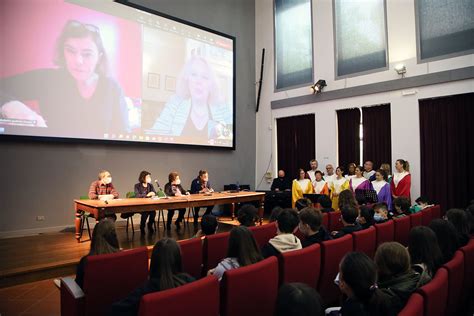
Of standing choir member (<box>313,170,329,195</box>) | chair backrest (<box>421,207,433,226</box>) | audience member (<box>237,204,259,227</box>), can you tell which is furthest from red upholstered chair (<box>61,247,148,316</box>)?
standing choir member (<box>313,170,329,195</box>)

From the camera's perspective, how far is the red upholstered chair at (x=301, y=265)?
1892mm

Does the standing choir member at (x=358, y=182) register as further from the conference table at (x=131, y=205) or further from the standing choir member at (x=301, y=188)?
the conference table at (x=131, y=205)

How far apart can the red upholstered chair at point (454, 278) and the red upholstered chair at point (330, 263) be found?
26.9 inches

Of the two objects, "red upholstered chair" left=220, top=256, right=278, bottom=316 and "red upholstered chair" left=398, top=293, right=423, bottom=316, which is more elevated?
"red upholstered chair" left=398, top=293, right=423, bottom=316

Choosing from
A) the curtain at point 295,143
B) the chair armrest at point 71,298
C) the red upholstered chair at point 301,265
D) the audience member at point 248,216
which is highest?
the curtain at point 295,143

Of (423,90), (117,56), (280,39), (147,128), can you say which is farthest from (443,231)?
(280,39)

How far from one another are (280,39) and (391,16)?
2.87 metres

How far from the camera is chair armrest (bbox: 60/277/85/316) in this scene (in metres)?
1.75

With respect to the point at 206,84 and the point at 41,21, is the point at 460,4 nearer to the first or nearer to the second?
the point at 206,84

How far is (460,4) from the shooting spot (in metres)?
5.82

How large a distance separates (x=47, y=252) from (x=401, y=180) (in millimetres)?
5815

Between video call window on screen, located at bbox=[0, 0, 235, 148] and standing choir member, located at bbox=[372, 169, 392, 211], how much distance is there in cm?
360

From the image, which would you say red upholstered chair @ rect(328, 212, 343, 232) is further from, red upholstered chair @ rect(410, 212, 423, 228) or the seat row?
the seat row

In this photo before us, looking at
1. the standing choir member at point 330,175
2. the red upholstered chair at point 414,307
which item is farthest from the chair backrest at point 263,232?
the standing choir member at point 330,175
